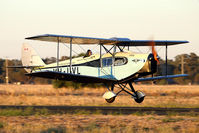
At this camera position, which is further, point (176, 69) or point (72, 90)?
point (176, 69)

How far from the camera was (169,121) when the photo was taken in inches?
510

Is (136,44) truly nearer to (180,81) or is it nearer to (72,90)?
(72,90)

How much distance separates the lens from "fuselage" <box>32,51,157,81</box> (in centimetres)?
1845

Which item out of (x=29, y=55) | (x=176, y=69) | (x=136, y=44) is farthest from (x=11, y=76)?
(x=136, y=44)

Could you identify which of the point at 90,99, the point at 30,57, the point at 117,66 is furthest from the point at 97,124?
the point at 90,99

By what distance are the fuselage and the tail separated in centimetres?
357

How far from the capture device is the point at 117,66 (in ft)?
63.6

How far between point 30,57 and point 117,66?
7.67 meters

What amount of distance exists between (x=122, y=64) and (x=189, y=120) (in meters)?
6.80

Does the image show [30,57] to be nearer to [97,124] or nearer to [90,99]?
[90,99]

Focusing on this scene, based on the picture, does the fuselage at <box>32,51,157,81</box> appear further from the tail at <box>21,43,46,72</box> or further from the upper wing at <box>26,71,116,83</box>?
the tail at <box>21,43,46,72</box>

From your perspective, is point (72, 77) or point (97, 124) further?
point (72, 77)

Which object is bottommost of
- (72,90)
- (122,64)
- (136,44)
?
(72,90)

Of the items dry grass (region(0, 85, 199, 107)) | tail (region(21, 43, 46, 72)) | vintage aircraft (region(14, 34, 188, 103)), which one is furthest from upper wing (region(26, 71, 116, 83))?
tail (region(21, 43, 46, 72))
